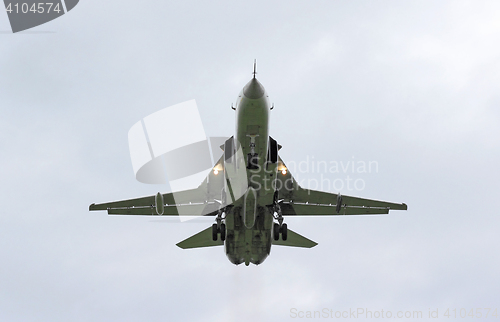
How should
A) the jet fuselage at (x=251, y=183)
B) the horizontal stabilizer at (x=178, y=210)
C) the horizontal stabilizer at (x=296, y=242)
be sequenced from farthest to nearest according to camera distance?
the horizontal stabilizer at (x=296, y=242)
the horizontal stabilizer at (x=178, y=210)
the jet fuselage at (x=251, y=183)

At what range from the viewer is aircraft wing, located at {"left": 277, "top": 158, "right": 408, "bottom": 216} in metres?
40.3

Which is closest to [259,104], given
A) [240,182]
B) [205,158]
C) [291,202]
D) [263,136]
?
[263,136]

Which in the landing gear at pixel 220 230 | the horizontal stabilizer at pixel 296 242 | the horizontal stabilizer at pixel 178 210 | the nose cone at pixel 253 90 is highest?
the nose cone at pixel 253 90

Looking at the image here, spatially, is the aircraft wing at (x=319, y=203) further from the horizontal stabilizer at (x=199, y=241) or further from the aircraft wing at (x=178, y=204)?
the horizontal stabilizer at (x=199, y=241)

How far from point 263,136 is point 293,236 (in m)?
12.2

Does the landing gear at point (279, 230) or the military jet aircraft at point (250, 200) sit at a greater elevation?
the military jet aircraft at point (250, 200)

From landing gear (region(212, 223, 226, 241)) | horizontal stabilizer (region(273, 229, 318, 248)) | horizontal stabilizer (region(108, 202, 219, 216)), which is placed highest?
horizontal stabilizer (region(108, 202, 219, 216))

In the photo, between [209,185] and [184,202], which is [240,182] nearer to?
[209,185]

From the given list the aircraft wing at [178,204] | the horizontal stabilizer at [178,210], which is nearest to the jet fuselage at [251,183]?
the aircraft wing at [178,204]

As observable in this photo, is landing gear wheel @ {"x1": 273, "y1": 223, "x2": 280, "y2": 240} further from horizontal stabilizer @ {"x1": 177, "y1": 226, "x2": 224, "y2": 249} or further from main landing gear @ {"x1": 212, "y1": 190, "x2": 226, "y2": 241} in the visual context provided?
horizontal stabilizer @ {"x1": 177, "y1": 226, "x2": 224, "y2": 249}

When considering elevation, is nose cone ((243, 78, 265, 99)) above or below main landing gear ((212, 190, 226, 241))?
above

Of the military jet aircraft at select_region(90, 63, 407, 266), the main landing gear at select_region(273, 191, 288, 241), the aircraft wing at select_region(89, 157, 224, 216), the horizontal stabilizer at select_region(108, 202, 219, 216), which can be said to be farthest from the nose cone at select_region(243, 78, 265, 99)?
the horizontal stabilizer at select_region(108, 202, 219, 216)

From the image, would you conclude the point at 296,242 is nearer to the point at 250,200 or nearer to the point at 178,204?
the point at 250,200

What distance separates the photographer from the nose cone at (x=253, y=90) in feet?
102
